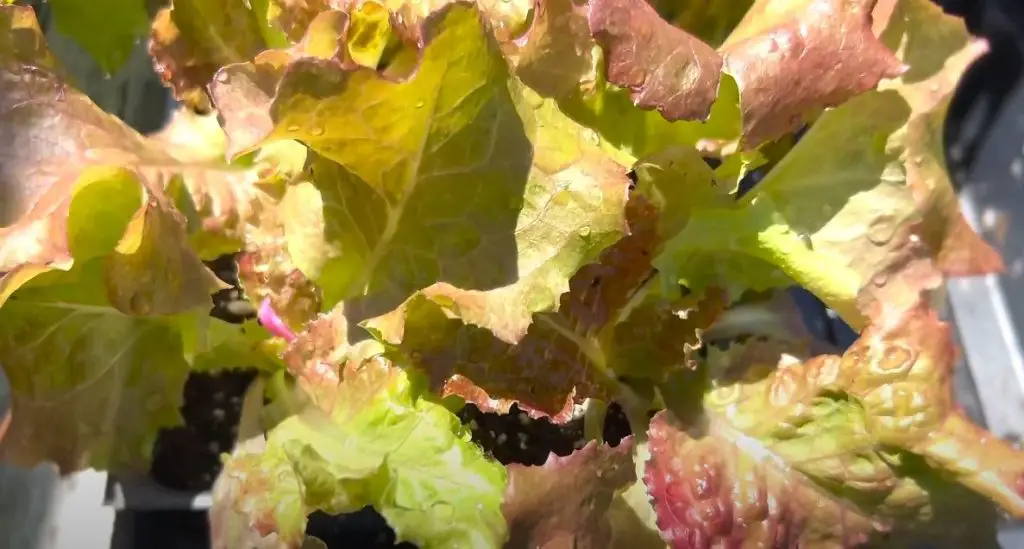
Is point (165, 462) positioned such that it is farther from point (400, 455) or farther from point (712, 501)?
point (712, 501)

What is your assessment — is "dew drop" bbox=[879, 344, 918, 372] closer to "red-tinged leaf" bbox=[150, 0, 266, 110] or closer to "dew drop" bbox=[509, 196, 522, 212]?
"dew drop" bbox=[509, 196, 522, 212]

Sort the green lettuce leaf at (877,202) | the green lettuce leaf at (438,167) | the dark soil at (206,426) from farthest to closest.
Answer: the dark soil at (206,426), the green lettuce leaf at (877,202), the green lettuce leaf at (438,167)

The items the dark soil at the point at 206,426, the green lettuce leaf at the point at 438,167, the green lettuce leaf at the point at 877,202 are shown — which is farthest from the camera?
the dark soil at the point at 206,426

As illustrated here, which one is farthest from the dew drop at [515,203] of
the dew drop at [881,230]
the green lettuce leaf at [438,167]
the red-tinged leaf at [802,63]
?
the dew drop at [881,230]

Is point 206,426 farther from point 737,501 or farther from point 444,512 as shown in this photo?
point 737,501

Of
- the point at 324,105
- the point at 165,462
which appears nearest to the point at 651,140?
the point at 324,105

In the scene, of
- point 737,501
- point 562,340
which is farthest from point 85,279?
point 737,501

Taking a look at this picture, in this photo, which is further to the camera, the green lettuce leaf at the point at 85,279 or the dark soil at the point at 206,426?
the dark soil at the point at 206,426

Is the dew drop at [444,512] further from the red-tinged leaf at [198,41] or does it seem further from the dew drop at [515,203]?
the red-tinged leaf at [198,41]
